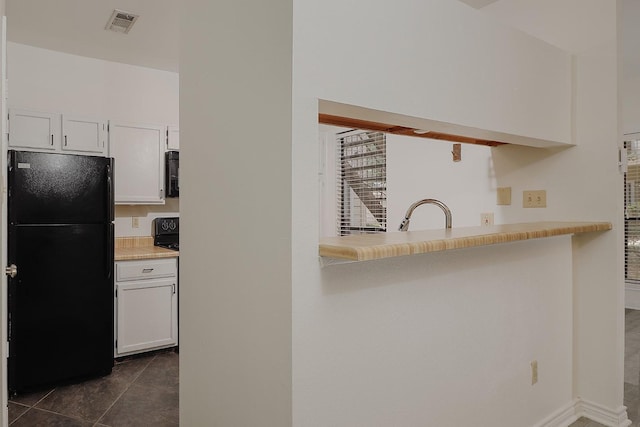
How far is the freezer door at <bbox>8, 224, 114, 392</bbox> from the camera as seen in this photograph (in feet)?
9.28

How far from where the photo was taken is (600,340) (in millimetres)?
2326

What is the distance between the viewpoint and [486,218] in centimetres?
281

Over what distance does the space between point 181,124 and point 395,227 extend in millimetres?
2352

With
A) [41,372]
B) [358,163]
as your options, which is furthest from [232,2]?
[358,163]

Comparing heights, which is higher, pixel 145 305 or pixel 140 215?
pixel 140 215

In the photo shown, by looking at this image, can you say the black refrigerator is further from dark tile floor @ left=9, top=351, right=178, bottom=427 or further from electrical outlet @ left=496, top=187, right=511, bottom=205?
electrical outlet @ left=496, top=187, right=511, bottom=205

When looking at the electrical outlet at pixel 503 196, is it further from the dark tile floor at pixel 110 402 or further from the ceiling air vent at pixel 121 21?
the ceiling air vent at pixel 121 21

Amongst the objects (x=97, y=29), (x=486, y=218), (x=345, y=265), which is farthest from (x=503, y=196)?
(x=97, y=29)

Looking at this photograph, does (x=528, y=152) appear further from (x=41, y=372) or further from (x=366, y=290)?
(x=41, y=372)

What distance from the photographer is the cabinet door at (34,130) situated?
3217 mm

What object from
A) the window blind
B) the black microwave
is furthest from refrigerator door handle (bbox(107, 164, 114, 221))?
the window blind

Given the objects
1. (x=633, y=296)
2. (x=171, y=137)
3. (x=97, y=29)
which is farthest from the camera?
(x=633, y=296)

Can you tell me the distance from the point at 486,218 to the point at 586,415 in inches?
49.4

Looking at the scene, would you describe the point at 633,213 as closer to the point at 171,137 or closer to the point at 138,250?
the point at 171,137
